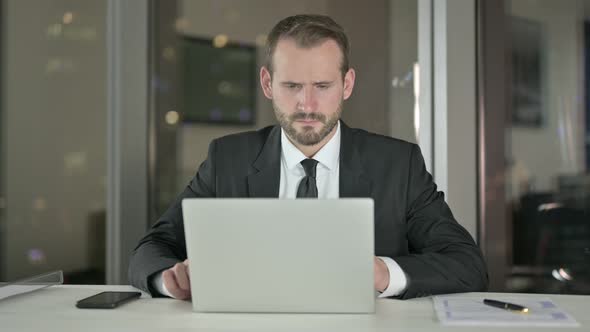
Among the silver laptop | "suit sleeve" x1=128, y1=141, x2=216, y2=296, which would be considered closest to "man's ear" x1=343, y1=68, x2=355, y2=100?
"suit sleeve" x1=128, y1=141, x2=216, y2=296

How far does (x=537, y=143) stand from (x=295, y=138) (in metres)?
1.40

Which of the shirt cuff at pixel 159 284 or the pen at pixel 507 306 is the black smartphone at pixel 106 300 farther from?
the pen at pixel 507 306

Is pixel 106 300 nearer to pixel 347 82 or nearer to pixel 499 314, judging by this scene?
pixel 499 314

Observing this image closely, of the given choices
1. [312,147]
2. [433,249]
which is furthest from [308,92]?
[433,249]

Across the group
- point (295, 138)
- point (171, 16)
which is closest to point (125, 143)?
point (171, 16)

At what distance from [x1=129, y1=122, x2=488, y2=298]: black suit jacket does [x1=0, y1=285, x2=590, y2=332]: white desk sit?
0.37 metres

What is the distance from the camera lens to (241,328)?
1209 mm

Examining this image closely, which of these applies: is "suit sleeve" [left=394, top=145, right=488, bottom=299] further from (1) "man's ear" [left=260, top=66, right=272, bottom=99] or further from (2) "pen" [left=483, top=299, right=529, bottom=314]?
(1) "man's ear" [left=260, top=66, right=272, bottom=99]

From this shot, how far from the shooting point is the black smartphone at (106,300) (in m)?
1.42

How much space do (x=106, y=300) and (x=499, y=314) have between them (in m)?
0.82

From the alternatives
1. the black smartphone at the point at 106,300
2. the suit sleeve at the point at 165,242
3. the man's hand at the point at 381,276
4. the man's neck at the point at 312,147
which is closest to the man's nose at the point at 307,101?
the man's neck at the point at 312,147

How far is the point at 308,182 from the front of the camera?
2010 millimetres

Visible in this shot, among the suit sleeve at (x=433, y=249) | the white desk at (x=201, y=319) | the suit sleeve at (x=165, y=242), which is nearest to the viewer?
the white desk at (x=201, y=319)

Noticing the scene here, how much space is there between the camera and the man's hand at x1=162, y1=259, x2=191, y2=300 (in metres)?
1.50
